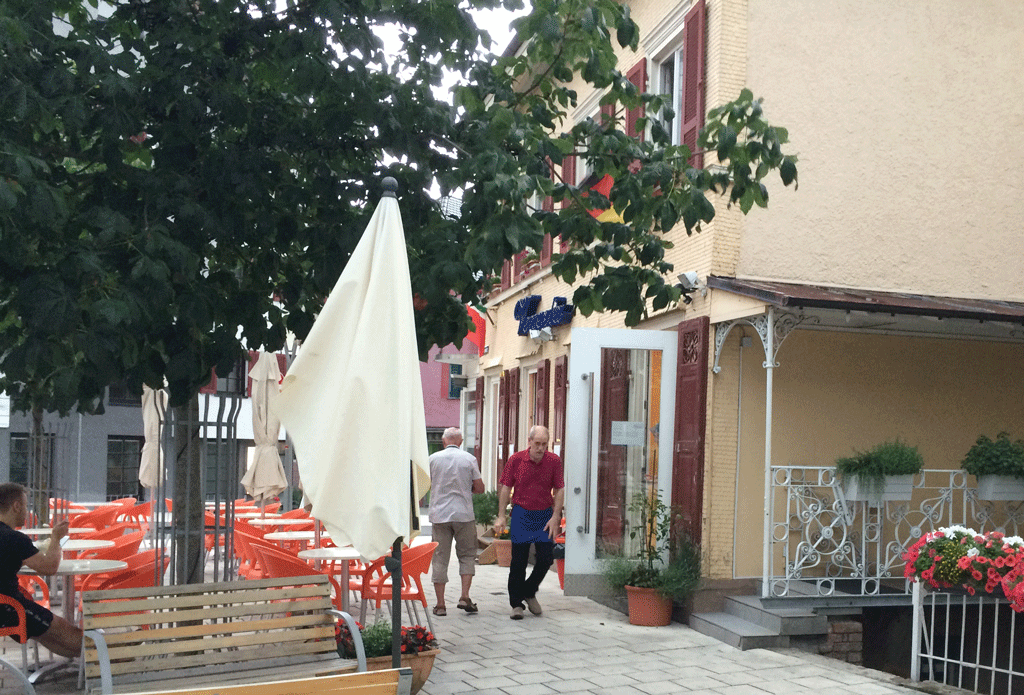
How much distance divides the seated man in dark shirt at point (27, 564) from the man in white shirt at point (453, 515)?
396 cm

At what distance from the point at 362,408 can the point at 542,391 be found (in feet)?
36.3

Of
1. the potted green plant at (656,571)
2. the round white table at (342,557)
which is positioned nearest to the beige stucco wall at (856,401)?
the potted green plant at (656,571)

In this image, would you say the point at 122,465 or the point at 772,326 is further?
the point at 122,465

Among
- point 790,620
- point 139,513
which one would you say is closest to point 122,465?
point 139,513

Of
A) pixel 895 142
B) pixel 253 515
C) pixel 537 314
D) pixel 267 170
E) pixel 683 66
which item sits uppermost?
pixel 683 66

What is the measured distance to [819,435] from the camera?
10508 mm

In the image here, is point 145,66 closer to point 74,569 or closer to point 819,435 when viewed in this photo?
point 74,569

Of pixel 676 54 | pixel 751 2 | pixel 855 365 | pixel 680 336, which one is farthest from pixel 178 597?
pixel 676 54

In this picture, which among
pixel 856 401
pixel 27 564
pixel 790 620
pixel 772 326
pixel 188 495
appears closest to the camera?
pixel 27 564

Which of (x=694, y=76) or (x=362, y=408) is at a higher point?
(x=694, y=76)

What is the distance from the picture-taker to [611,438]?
1111cm

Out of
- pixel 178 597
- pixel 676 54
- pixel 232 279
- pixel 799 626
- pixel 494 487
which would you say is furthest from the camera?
pixel 494 487

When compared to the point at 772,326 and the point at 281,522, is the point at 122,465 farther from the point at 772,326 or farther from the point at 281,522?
the point at 772,326

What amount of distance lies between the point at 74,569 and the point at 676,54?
327 inches
